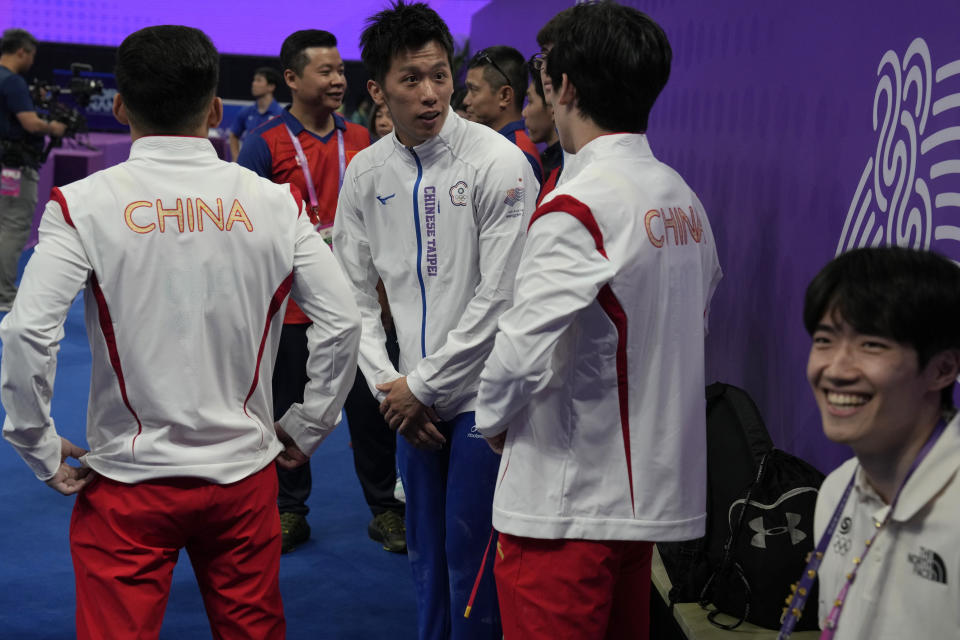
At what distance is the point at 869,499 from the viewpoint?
1.29 metres

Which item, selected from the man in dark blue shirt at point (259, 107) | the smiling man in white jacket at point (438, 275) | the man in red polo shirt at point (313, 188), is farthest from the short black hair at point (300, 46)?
the man in dark blue shirt at point (259, 107)

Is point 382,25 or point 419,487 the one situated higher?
point 382,25

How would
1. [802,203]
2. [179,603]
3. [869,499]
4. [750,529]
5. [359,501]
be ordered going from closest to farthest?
[869,499] → [750,529] → [802,203] → [179,603] → [359,501]

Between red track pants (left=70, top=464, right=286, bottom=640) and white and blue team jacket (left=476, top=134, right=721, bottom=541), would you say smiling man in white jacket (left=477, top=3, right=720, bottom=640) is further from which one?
red track pants (left=70, top=464, right=286, bottom=640)

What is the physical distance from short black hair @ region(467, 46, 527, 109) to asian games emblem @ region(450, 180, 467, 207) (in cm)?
180

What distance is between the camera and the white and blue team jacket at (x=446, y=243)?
2.39m

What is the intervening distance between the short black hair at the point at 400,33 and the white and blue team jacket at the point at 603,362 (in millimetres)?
828

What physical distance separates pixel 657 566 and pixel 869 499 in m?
1.53

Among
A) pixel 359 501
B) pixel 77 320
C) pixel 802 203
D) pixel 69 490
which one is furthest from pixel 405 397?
pixel 77 320

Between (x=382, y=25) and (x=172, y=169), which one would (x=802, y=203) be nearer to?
(x=382, y=25)

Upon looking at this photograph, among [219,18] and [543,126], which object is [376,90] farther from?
[219,18]

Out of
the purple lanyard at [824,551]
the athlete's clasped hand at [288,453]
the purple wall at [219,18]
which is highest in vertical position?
the purple wall at [219,18]

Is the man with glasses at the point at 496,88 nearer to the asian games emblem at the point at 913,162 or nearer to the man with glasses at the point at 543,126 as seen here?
the man with glasses at the point at 543,126

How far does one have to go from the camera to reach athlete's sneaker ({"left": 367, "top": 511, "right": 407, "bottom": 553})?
12.7 feet
